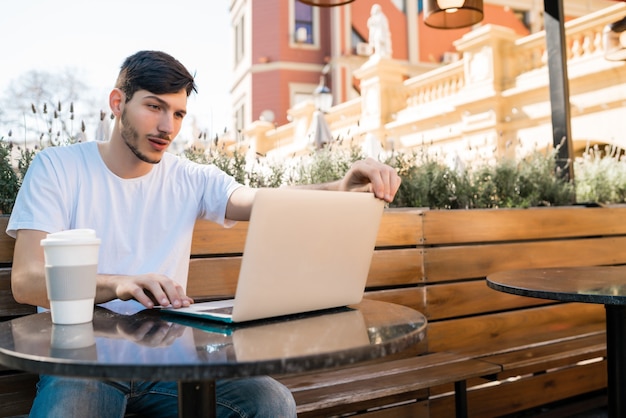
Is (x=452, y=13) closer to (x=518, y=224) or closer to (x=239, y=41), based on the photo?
(x=518, y=224)

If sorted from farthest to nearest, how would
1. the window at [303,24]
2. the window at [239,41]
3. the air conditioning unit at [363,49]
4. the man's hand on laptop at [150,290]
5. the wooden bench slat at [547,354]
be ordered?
the window at [239,41] < the window at [303,24] < the air conditioning unit at [363,49] < the wooden bench slat at [547,354] < the man's hand on laptop at [150,290]

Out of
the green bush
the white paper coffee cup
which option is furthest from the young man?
the green bush

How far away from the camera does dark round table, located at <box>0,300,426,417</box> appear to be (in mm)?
830

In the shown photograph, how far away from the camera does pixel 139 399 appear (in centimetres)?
138

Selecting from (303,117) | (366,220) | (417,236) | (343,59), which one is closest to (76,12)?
(303,117)

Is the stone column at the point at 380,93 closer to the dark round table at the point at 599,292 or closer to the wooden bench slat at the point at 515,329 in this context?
the wooden bench slat at the point at 515,329

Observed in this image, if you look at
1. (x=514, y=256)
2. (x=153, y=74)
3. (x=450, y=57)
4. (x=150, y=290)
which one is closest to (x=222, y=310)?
(x=150, y=290)

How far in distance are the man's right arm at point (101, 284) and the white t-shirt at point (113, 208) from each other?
2.6 inches

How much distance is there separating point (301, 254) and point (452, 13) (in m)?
3.08

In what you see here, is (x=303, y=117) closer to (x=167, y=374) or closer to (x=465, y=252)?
(x=465, y=252)

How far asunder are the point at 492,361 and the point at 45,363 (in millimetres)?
2032

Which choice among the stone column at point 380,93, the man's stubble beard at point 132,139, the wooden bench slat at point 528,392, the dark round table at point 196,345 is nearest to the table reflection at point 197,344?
the dark round table at point 196,345

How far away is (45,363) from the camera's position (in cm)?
86

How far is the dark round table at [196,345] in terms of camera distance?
0.83m
